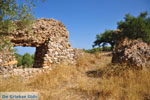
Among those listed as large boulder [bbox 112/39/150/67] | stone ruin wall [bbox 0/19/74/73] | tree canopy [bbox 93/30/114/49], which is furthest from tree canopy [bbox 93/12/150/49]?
stone ruin wall [bbox 0/19/74/73]

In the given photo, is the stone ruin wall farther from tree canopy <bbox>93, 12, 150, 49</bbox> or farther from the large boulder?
tree canopy <bbox>93, 12, 150, 49</bbox>

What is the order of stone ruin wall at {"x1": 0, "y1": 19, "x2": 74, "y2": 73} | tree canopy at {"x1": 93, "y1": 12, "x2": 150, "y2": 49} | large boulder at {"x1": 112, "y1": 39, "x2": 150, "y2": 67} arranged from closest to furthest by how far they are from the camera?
large boulder at {"x1": 112, "y1": 39, "x2": 150, "y2": 67}, stone ruin wall at {"x1": 0, "y1": 19, "x2": 74, "y2": 73}, tree canopy at {"x1": 93, "y1": 12, "x2": 150, "y2": 49}

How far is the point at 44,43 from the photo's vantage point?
570cm

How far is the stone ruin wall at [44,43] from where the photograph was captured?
14.8ft

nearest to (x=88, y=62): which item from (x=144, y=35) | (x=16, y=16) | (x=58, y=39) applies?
(x=58, y=39)

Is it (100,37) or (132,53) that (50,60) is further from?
(100,37)

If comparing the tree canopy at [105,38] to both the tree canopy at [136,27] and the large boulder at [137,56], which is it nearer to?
the tree canopy at [136,27]

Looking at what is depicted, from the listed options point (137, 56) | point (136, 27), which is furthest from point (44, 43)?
point (136, 27)

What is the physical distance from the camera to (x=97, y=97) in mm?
2748

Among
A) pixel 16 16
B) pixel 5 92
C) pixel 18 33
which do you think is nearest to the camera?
pixel 5 92

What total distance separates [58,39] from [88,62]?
297 centimetres

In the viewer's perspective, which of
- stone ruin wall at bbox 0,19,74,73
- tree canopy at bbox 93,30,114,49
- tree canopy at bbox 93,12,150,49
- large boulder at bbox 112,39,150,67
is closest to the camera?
large boulder at bbox 112,39,150,67

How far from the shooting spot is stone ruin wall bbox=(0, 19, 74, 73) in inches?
178

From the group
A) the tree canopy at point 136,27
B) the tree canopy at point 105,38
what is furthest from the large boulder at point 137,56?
the tree canopy at point 105,38
